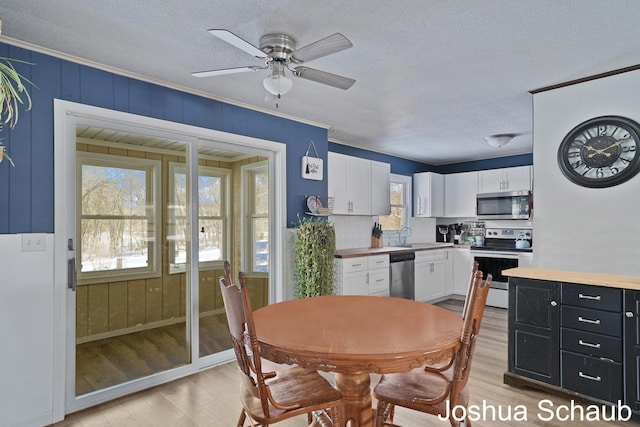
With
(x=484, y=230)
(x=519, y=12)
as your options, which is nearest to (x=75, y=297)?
(x=519, y=12)

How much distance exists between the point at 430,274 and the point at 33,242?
190 inches

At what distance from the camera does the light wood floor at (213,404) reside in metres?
2.42

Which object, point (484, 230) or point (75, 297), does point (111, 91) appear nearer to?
point (75, 297)

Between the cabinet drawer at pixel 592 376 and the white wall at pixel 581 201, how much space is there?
66 cm

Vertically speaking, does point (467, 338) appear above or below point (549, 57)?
below

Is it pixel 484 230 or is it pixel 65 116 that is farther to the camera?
pixel 484 230

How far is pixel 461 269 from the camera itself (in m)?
5.99

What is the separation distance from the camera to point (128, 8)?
197 centimetres

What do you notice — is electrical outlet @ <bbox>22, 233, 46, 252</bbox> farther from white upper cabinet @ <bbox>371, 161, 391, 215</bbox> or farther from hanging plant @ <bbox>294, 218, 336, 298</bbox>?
white upper cabinet @ <bbox>371, 161, 391, 215</bbox>

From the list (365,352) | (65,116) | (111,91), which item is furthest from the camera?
(111,91)

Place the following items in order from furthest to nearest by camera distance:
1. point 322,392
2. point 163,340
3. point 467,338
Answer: point 163,340, point 322,392, point 467,338

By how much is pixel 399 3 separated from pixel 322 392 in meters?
1.95

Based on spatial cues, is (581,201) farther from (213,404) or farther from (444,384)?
(213,404)

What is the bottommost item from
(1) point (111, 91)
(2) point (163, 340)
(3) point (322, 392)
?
(2) point (163, 340)
